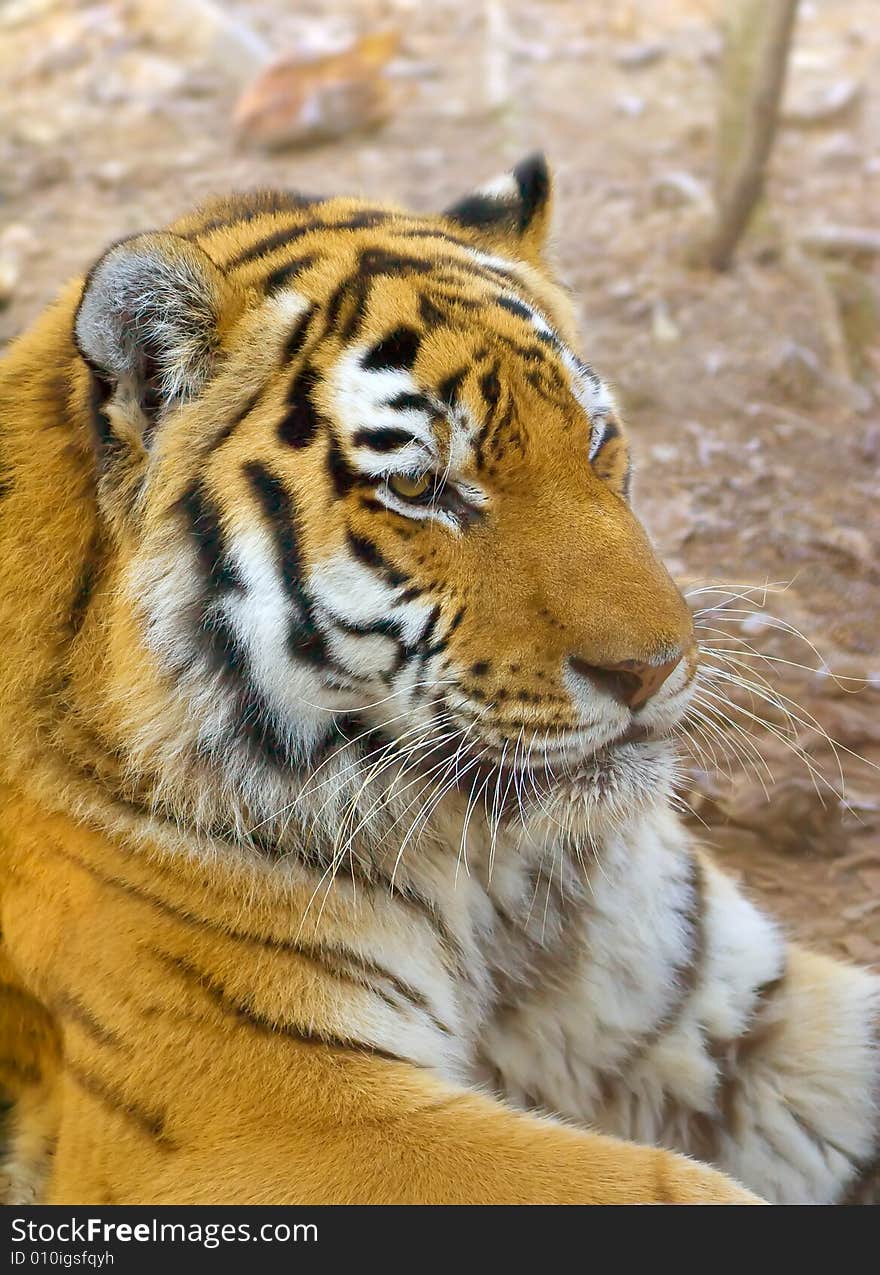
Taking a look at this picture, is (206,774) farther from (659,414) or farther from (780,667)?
(659,414)

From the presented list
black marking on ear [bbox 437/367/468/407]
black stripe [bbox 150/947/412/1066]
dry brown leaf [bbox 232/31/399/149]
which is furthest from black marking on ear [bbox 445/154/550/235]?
dry brown leaf [bbox 232/31/399/149]

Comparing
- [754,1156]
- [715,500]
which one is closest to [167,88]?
[715,500]

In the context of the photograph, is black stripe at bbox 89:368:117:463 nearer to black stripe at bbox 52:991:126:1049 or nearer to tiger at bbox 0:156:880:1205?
tiger at bbox 0:156:880:1205

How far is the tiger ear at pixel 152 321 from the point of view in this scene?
1603mm

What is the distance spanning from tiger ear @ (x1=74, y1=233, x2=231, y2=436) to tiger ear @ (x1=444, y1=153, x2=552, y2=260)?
54 cm

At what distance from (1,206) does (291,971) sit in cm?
413

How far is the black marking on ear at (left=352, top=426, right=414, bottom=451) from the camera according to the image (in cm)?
166

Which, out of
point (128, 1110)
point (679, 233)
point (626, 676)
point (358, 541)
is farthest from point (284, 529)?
point (679, 233)

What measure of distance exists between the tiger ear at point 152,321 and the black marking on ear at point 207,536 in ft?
0.34

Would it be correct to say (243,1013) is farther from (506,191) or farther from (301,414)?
(506,191)

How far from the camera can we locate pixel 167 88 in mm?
5938

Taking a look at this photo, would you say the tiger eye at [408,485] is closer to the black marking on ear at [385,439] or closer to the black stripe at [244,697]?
the black marking on ear at [385,439]

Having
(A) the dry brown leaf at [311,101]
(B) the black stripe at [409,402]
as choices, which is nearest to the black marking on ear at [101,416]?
(B) the black stripe at [409,402]

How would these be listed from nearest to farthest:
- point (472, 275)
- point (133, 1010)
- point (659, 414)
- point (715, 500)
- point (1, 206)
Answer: point (133, 1010) → point (472, 275) → point (715, 500) → point (659, 414) → point (1, 206)
